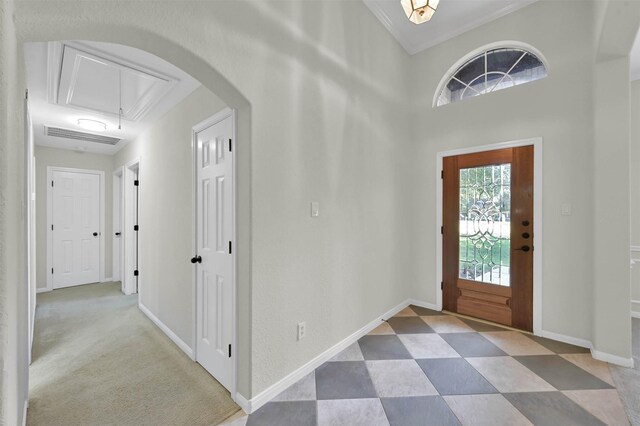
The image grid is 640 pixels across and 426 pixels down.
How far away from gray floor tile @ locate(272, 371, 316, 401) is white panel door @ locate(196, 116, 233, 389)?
1.32ft

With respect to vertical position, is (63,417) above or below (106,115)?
below

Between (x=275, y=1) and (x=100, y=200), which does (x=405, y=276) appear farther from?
(x=100, y=200)

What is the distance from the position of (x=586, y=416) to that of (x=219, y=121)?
327 cm

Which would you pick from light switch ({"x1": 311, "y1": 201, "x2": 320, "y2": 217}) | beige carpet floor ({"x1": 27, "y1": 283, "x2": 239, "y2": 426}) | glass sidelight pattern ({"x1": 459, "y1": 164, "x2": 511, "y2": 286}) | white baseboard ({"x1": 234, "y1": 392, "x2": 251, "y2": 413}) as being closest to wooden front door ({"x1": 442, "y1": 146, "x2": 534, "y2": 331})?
glass sidelight pattern ({"x1": 459, "y1": 164, "x2": 511, "y2": 286})

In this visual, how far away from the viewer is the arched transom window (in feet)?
9.59

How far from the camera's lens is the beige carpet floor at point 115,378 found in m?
1.79

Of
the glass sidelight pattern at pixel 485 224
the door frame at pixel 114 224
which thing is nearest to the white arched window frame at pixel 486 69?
the glass sidelight pattern at pixel 485 224

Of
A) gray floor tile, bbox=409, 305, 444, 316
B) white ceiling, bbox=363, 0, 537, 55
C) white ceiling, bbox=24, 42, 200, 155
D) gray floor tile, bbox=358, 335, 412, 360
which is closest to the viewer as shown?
white ceiling, bbox=24, 42, 200, 155

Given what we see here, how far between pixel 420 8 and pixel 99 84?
118 inches

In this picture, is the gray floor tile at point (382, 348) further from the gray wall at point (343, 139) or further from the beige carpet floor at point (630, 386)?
the beige carpet floor at point (630, 386)

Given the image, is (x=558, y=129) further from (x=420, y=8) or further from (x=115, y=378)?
(x=115, y=378)

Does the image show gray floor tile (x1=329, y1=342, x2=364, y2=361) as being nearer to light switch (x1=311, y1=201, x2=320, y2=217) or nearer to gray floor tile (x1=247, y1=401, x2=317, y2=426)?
gray floor tile (x1=247, y1=401, x2=317, y2=426)

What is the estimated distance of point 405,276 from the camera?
3.57 m

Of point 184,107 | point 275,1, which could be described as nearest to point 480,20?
point 275,1
